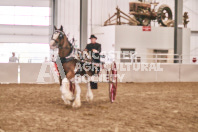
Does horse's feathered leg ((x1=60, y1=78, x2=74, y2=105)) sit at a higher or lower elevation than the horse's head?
lower

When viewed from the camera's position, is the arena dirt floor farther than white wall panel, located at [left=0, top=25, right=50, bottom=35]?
No

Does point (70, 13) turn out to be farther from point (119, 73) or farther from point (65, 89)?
point (65, 89)

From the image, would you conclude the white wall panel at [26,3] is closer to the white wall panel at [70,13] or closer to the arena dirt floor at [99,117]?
the white wall panel at [70,13]

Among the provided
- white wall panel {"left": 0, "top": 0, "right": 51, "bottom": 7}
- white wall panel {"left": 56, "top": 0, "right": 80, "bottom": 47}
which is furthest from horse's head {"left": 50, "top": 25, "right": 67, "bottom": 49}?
white wall panel {"left": 0, "top": 0, "right": 51, "bottom": 7}

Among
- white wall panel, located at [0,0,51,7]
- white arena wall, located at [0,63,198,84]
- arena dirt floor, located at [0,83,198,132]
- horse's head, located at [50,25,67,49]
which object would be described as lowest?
arena dirt floor, located at [0,83,198,132]

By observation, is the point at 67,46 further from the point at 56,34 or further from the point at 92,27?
the point at 92,27

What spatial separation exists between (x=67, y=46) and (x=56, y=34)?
36 centimetres

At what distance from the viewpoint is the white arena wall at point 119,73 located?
532 inches

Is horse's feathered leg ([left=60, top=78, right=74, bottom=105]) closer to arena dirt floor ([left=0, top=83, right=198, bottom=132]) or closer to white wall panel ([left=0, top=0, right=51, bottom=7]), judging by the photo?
arena dirt floor ([left=0, top=83, right=198, bottom=132])

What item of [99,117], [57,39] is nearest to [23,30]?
[57,39]

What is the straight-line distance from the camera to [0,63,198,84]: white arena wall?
44.3 feet

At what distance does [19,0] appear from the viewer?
2589 cm

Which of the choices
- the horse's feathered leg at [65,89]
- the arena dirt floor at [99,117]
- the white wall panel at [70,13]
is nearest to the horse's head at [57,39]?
the horse's feathered leg at [65,89]

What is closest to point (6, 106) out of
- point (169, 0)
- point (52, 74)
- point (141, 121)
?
point (141, 121)
